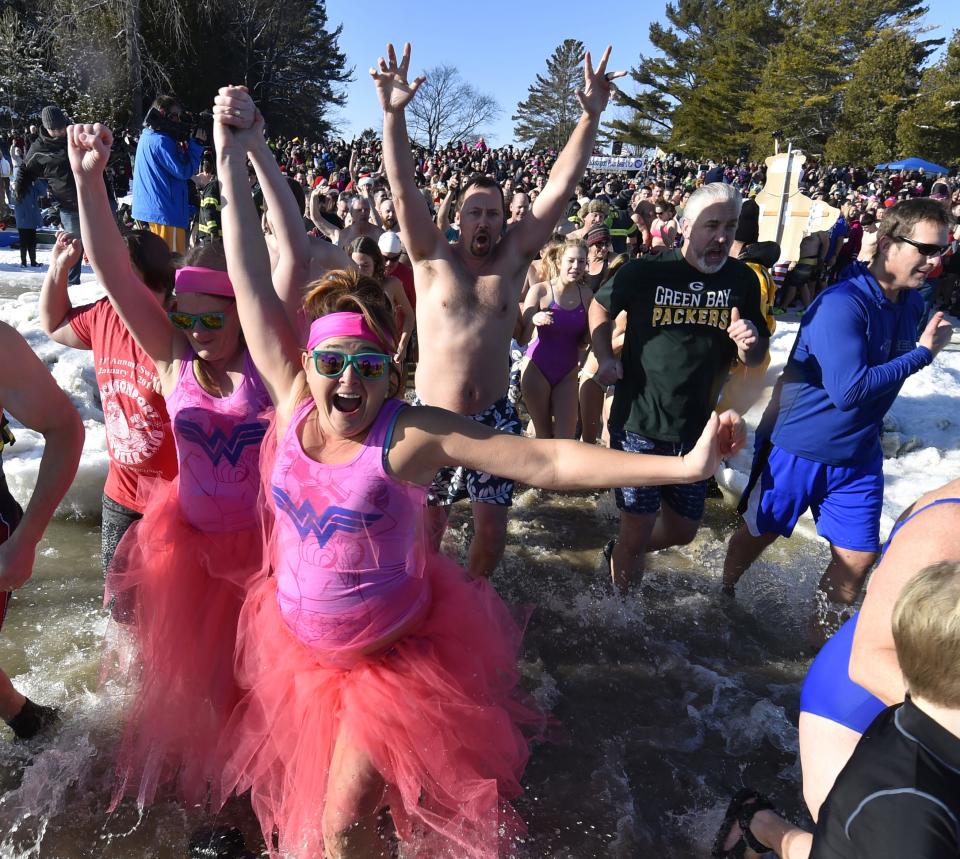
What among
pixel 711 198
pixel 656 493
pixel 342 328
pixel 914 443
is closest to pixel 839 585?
pixel 656 493

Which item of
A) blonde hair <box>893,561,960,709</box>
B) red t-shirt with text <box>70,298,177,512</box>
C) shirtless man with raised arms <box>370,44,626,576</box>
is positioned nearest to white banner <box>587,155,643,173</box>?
shirtless man with raised arms <box>370,44,626,576</box>

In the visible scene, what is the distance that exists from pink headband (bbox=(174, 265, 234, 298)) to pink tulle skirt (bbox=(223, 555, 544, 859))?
3.28 ft

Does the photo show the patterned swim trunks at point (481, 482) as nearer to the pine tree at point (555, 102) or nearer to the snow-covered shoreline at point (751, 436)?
the snow-covered shoreline at point (751, 436)

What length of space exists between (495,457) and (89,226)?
5.39ft

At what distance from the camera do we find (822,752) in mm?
1989

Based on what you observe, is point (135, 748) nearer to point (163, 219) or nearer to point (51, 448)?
point (51, 448)

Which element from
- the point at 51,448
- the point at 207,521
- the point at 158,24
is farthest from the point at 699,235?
the point at 158,24

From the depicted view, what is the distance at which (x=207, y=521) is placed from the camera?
2561 millimetres

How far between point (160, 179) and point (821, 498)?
678 centimetres

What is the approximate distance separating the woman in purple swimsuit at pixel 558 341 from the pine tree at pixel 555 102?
7671 centimetres

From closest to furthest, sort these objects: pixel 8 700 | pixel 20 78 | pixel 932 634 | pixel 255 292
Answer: pixel 932 634 < pixel 255 292 < pixel 8 700 < pixel 20 78

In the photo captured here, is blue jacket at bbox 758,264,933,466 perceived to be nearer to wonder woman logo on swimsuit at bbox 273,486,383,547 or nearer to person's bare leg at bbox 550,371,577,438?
person's bare leg at bbox 550,371,577,438

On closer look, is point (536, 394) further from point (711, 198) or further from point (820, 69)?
point (820, 69)

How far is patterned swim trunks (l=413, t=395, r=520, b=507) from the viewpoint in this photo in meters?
3.48
